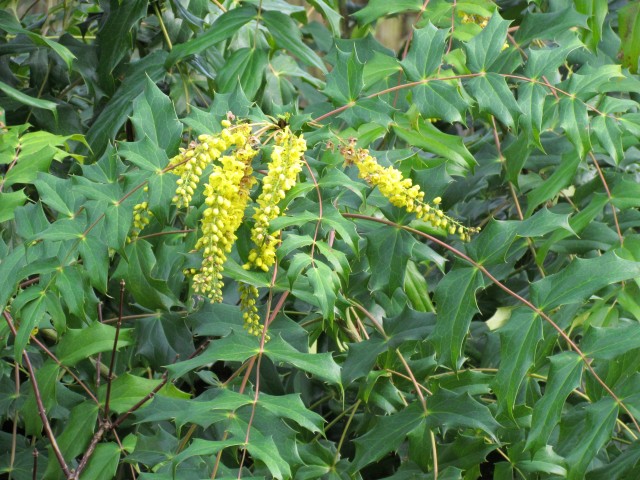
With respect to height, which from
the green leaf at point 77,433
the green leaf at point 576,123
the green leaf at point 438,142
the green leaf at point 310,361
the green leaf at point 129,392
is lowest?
the green leaf at point 77,433

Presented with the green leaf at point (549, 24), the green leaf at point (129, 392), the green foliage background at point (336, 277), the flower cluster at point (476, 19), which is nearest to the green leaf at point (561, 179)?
the green foliage background at point (336, 277)

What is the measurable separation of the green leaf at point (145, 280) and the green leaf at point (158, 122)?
0.16 m

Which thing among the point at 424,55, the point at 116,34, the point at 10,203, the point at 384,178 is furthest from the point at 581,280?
the point at 116,34

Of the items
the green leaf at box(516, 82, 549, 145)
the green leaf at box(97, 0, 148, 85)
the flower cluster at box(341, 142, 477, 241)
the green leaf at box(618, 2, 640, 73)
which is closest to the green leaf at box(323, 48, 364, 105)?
the flower cluster at box(341, 142, 477, 241)

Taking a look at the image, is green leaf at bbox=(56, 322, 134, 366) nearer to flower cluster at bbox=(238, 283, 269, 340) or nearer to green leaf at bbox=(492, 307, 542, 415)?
flower cluster at bbox=(238, 283, 269, 340)

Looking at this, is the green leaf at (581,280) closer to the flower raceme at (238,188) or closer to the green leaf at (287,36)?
the flower raceme at (238,188)

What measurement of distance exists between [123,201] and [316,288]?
297 mm

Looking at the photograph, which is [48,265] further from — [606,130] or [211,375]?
[606,130]

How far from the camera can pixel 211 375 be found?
1541 mm

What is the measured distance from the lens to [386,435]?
1.39m

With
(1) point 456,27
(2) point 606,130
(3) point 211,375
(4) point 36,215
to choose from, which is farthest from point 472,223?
(4) point 36,215

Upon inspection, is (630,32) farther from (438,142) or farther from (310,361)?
(310,361)

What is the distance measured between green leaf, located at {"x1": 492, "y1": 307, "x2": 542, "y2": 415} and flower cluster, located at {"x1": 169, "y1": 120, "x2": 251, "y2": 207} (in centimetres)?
44

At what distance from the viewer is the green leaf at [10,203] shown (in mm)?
1511
